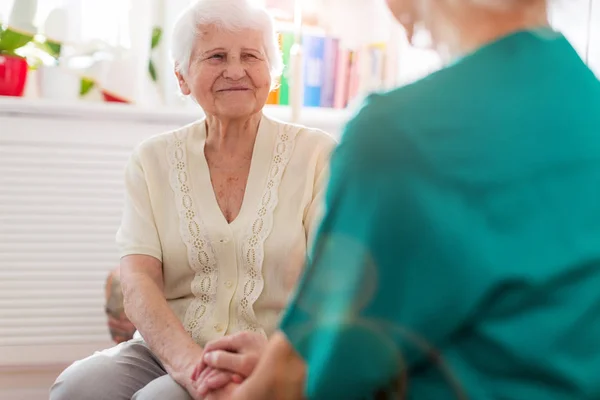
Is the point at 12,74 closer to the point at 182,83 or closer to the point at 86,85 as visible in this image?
the point at 86,85

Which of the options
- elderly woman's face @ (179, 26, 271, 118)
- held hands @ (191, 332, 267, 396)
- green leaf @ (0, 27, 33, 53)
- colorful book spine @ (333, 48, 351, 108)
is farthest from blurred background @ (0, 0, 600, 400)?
held hands @ (191, 332, 267, 396)

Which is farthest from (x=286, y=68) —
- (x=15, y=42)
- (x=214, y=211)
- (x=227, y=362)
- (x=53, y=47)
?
(x=227, y=362)

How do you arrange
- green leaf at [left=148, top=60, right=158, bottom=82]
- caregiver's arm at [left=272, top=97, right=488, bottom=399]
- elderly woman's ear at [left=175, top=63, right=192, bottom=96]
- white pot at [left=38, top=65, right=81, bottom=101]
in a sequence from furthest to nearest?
green leaf at [left=148, top=60, right=158, bottom=82] < white pot at [left=38, top=65, right=81, bottom=101] < elderly woman's ear at [left=175, top=63, right=192, bottom=96] < caregiver's arm at [left=272, top=97, right=488, bottom=399]

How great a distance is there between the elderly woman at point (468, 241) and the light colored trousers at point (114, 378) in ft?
2.54

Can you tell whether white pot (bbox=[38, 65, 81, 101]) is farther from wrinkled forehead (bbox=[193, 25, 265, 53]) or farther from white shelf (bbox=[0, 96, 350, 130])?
wrinkled forehead (bbox=[193, 25, 265, 53])

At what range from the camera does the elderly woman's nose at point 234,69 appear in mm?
1611

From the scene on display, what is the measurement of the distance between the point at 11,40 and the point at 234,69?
1.07m

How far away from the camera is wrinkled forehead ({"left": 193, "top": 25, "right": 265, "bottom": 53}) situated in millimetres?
1608

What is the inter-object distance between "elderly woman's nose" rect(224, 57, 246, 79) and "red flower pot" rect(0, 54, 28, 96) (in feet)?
3.30

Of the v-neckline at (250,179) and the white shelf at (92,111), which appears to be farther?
the white shelf at (92,111)

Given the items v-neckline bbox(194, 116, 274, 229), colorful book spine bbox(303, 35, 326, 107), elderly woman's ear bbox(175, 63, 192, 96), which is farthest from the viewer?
colorful book spine bbox(303, 35, 326, 107)

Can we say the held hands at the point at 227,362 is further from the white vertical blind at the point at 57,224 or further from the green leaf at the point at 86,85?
the green leaf at the point at 86,85

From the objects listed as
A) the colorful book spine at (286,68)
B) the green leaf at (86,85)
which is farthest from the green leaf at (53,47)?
the colorful book spine at (286,68)

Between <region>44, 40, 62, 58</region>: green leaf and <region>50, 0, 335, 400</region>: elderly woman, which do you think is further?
<region>44, 40, 62, 58</region>: green leaf
